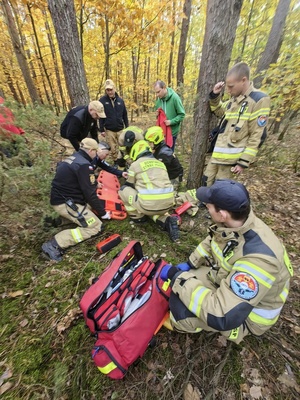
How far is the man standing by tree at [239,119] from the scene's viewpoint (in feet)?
9.44

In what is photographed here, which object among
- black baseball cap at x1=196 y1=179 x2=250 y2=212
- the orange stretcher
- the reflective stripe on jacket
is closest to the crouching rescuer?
the orange stretcher

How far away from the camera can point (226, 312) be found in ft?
5.04

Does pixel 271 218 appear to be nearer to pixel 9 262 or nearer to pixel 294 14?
pixel 9 262

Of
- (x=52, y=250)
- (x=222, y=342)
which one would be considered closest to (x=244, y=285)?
(x=222, y=342)

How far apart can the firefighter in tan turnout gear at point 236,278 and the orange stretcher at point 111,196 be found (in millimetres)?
2206

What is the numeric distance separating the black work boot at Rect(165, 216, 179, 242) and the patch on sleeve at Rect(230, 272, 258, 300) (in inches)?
72.5

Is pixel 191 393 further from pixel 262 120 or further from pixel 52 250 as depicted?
pixel 262 120

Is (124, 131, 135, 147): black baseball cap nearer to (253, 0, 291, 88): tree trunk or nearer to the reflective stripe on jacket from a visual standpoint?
the reflective stripe on jacket

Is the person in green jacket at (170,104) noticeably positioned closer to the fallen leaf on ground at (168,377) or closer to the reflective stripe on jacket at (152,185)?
the reflective stripe on jacket at (152,185)

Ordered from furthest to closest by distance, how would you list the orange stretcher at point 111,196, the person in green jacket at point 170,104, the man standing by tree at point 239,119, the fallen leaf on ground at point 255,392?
1. the person in green jacket at point 170,104
2. the orange stretcher at point 111,196
3. the man standing by tree at point 239,119
4. the fallen leaf on ground at point 255,392

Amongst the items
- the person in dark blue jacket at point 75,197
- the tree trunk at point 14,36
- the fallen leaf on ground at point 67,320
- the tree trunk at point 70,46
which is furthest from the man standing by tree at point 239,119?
the tree trunk at point 14,36

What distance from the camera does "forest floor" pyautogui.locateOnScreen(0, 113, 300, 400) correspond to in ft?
6.20

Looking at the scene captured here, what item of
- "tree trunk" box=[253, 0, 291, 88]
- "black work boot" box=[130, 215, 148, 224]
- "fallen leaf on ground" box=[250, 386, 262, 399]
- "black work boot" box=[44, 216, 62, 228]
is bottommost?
"fallen leaf on ground" box=[250, 386, 262, 399]

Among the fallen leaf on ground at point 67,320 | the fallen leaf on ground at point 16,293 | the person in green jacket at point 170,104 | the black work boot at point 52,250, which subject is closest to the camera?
the fallen leaf on ground at point 67,320
